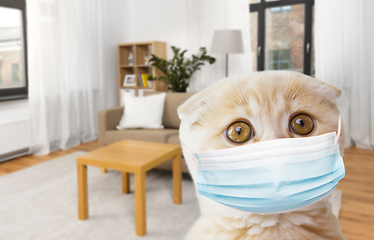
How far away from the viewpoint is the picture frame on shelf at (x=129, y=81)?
185 inches

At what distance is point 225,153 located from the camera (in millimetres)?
282

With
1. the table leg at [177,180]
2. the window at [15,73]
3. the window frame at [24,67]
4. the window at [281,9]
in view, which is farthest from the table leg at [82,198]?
the window at [281,9]

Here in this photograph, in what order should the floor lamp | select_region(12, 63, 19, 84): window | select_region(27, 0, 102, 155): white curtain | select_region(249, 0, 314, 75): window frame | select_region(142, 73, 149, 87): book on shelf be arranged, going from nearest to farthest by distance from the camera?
select_region(27, 0, 102, 155): white curtain < select_region(12, 63, 19, 84): window < the floor lamp < select_region(249, 0, 314, 75): window frame < select_region(142, 73, 149, 87): book on shelf

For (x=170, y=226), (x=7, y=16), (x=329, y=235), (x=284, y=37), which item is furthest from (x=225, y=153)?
(x=284, y=37)

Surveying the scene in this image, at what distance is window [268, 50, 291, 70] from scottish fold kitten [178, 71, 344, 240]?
416 cm

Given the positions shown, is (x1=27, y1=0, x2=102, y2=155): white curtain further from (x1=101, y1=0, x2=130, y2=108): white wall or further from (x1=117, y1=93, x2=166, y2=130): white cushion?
(x1=117, y1=93, x2=166, y2=130): white cushion

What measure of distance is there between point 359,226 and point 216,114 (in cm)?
186

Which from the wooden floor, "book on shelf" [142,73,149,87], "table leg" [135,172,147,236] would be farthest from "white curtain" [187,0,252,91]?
"table leg" [135,172,147,236]

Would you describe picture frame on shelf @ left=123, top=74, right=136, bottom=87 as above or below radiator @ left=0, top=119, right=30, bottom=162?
above

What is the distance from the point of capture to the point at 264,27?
424cm

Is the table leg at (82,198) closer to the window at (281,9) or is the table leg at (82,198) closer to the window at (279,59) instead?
the window at (279,59)

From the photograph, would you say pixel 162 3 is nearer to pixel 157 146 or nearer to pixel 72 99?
pixel 72 99

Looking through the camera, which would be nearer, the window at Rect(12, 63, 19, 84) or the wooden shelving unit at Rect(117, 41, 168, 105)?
the window at Rect(12, 63, 19, 84)

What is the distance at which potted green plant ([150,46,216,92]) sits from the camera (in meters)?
4.24
